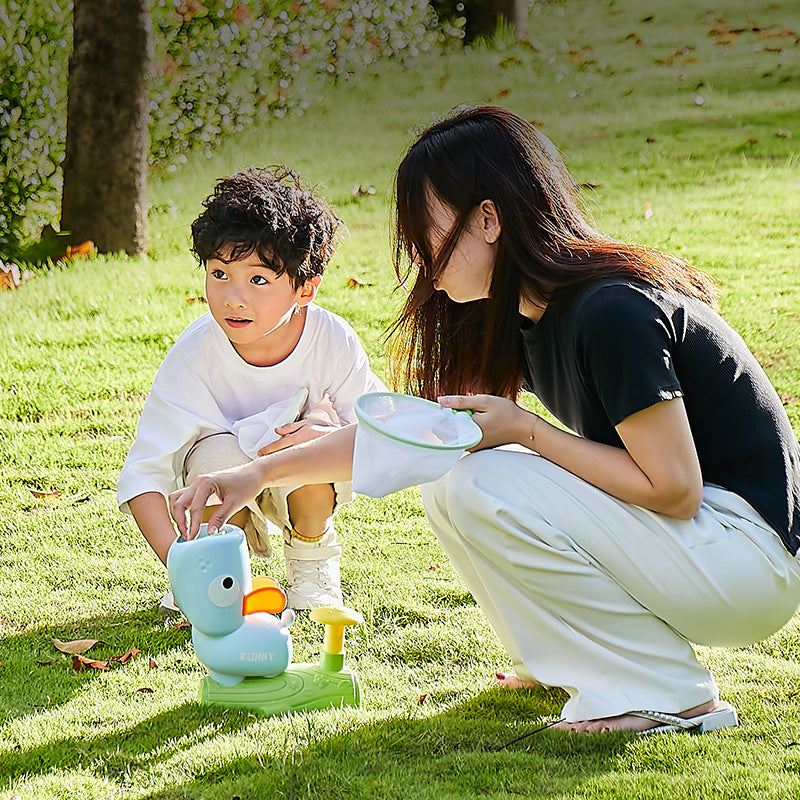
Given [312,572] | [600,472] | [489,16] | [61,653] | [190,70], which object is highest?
[489,16]

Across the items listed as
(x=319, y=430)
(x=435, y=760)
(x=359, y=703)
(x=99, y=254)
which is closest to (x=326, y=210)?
(x=319, y=430)

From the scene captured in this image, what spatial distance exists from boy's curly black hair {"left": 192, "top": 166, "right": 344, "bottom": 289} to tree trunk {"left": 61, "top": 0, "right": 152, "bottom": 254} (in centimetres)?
336

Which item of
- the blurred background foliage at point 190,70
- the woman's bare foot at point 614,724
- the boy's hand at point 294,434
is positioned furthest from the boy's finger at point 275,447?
the blurred background foliage at point 190,70

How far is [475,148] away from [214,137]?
6.26 m

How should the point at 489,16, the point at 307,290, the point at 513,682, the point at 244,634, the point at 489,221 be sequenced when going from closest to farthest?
the point at 489,221
the point at 244,634
the point at 513,682
the point at 307,290
the point at 489,16

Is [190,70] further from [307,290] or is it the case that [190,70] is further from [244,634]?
[244,634]

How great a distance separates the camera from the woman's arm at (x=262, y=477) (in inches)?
90.9

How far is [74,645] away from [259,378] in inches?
30.5

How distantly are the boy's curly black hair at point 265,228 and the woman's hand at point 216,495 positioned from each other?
1.94 feet

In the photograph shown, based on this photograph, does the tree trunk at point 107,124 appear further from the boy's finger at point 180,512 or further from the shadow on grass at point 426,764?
the shadow on grass at point 426,764

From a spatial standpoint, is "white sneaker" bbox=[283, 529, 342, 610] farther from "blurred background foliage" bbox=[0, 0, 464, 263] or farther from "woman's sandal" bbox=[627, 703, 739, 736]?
"blurred background foliage" bbox=[0, 0, 464, 263]

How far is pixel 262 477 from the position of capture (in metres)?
2.43

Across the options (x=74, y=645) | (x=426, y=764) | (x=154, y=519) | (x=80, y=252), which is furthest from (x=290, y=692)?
(x=80, y=252)

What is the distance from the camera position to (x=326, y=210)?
301cm
